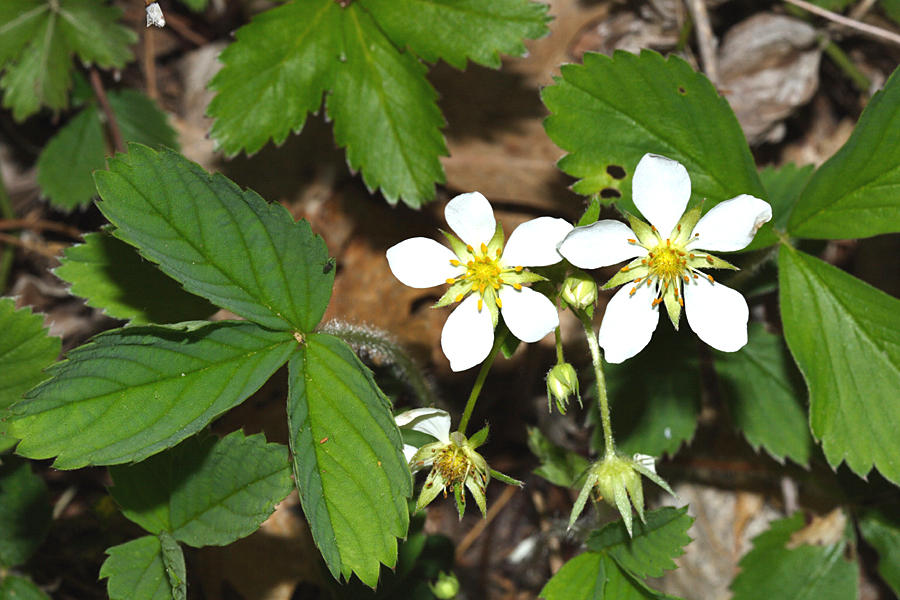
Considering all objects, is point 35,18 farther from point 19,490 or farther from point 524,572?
point 524,572

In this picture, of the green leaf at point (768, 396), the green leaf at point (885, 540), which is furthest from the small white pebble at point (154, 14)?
the green leaf at point (885, 540)

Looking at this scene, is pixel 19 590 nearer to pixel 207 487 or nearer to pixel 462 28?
pixel 207 487

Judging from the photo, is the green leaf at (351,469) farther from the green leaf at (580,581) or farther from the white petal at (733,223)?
the white petal at (733,223)

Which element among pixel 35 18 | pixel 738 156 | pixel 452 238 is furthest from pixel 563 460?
pixel 35 18

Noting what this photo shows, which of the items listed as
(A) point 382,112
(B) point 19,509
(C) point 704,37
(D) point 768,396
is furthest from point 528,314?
(B) point 19,509

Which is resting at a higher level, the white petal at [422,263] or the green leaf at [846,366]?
the white petal at [422,263]

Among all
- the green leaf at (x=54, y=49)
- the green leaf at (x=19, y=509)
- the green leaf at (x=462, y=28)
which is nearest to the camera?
the green leaf at (x=462, y=28)
